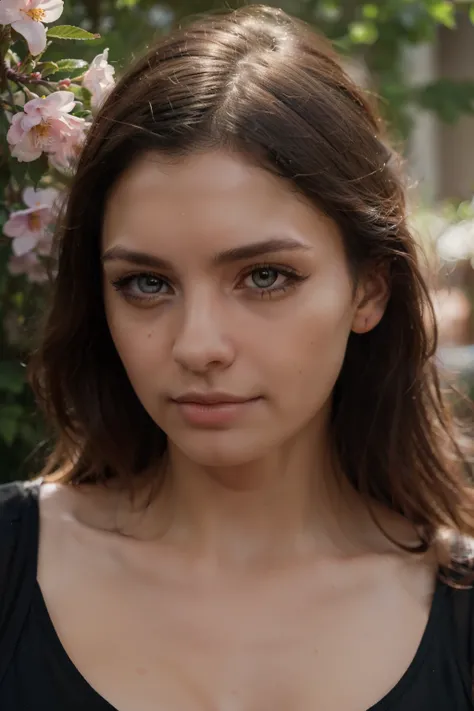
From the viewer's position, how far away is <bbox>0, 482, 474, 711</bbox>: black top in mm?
1609

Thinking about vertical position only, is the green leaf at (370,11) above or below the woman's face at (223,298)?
above

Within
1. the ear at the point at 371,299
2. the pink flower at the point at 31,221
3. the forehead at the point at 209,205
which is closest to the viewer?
the forehead at the point at 209,205

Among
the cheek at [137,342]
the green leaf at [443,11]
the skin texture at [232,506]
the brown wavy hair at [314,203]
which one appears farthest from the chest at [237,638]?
the green leaf at [443,11]

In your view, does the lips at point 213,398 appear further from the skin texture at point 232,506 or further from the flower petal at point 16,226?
the flower petal at point 16,226

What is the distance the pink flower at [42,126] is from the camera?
64.9 inches

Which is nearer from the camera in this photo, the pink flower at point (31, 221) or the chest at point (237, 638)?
the chest at point (237, 638)

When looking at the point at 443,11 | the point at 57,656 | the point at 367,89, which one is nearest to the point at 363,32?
the point at 443,11

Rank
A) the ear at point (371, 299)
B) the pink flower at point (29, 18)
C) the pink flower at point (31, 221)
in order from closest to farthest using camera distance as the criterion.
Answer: the pink flower at point (29, 18), the ear at point (371, 299), the pink flower at point (31, 221)

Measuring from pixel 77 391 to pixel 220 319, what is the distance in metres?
0.54

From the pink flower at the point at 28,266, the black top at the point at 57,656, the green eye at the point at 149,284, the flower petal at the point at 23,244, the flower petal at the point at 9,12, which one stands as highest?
the flower petal at the point at 9,12

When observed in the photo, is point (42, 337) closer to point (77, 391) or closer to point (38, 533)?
point (77, 391)

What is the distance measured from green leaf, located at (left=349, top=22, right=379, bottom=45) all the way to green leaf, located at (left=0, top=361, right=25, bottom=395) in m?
1.20

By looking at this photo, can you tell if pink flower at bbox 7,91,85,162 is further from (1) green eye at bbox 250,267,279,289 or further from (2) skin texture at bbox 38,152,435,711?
(1) green eye at bbox 250,267,279,289

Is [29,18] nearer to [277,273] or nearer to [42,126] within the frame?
[42,126]
